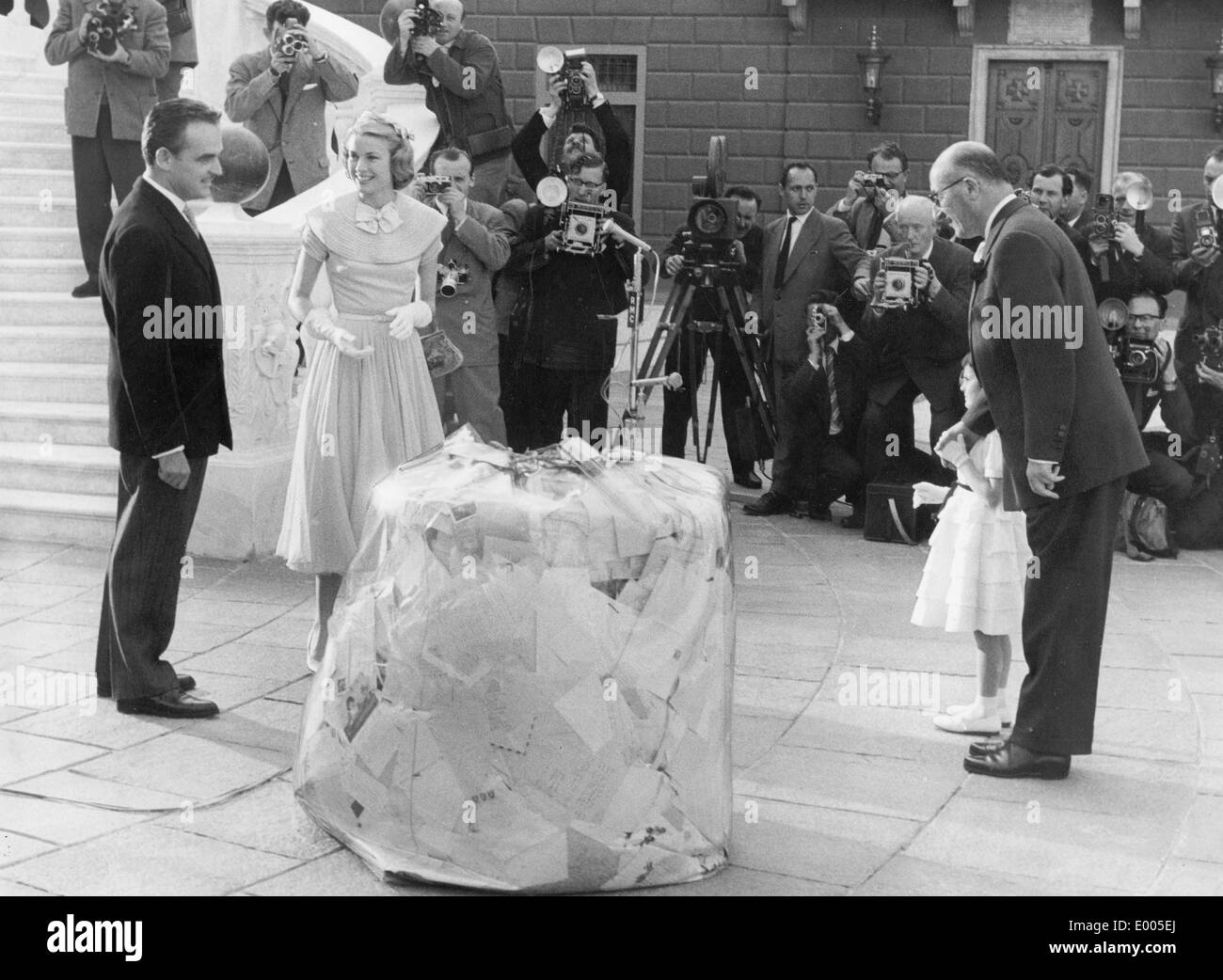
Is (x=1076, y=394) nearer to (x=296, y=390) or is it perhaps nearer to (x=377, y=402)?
(x=377, y=402)

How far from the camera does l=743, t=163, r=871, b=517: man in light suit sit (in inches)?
364

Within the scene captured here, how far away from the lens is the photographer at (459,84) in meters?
9.52

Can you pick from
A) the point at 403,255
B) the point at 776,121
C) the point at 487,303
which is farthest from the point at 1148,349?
the point at 776,121

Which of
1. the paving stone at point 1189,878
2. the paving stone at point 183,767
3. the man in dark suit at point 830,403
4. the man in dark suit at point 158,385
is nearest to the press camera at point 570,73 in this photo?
the man in dark suit at point 830,403

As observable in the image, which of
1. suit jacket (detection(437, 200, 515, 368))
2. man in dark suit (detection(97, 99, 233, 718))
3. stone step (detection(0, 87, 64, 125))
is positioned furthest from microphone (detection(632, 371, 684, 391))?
stone step (detection(0, 87, 64, 125))

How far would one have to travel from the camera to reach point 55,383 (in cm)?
871

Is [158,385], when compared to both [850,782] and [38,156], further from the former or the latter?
[38,156]

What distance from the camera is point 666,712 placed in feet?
13.8

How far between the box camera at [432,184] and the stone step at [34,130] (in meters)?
3.53

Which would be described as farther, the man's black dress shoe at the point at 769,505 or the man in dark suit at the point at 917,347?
the man's black dress shoe at the point at 769,505

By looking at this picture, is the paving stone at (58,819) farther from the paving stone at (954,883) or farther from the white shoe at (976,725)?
the white shoe at (976,725)

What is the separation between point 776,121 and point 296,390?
41.4 feet

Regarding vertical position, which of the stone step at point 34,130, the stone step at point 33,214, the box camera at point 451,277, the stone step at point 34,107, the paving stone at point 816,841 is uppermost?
the stone step at point 34,107

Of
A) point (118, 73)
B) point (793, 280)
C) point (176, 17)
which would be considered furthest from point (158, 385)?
point (176, 17)
